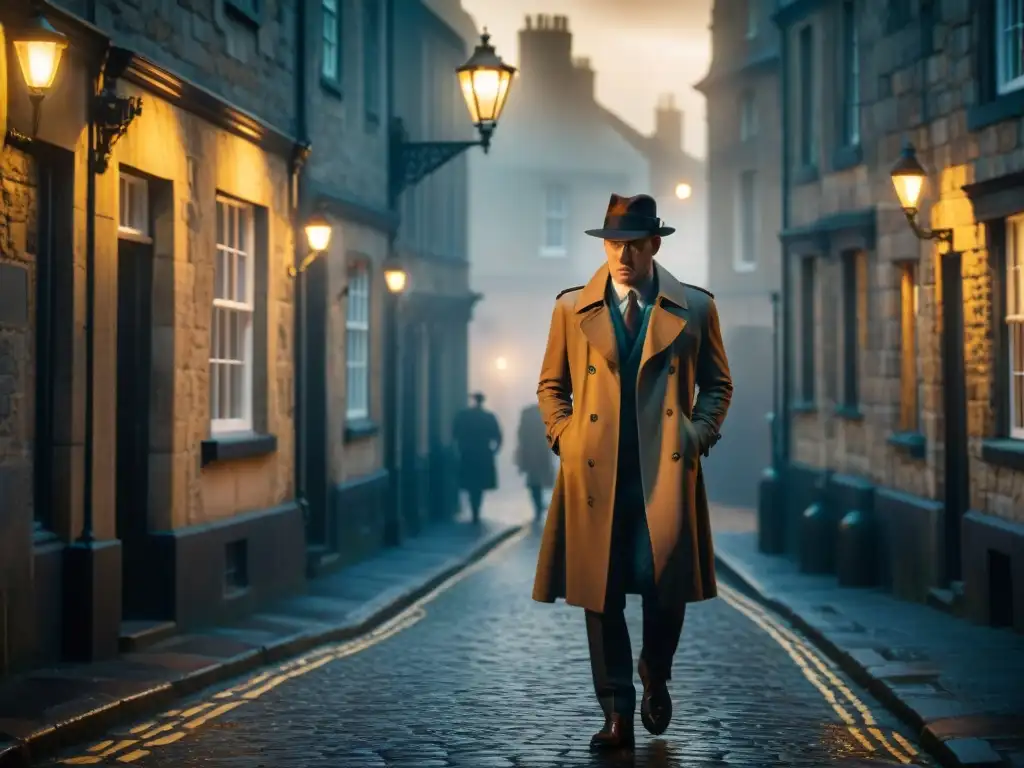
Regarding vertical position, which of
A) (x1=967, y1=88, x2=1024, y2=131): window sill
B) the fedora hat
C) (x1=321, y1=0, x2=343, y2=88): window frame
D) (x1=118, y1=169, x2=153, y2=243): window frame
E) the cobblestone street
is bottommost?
the cobblestone street

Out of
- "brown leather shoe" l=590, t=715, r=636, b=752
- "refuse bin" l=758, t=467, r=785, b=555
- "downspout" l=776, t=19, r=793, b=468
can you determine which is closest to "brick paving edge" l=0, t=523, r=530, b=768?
"brown leather shoe" l=590, t=715, r=636, b=752

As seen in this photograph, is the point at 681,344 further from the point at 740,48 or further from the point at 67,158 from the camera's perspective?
the point at 740,48

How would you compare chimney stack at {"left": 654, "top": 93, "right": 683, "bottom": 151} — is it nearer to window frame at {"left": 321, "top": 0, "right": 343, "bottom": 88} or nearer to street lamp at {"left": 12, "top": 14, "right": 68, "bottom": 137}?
window frame at {"left": 321, "top": 0, "right": 343, "bottom": 88}

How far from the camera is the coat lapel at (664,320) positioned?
25.8 feet

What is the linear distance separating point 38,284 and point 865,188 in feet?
33.5

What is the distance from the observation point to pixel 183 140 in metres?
13.3

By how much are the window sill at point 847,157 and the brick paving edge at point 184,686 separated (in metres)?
6.22

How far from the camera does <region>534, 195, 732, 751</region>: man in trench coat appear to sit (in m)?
7.82

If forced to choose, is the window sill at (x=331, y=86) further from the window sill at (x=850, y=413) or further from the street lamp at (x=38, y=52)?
the street lamp at (x=38, y=52)

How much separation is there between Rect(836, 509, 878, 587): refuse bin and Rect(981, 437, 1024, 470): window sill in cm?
329

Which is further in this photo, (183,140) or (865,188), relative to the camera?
(865,188)

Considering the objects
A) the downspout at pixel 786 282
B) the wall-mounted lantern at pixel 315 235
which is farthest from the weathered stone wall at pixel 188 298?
the downspout at pixel 786 282

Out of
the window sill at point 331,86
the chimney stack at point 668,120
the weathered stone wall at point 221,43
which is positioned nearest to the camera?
the weathered stone wall at point 221,43

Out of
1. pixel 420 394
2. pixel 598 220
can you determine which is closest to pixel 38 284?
pixel 420 394
